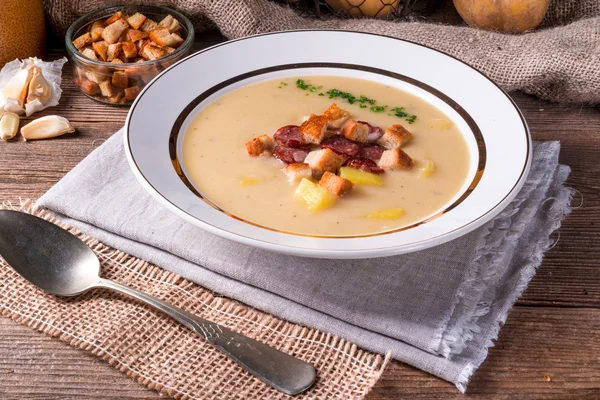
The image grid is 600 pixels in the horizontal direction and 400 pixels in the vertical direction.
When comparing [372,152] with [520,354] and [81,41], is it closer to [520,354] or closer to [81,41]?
[520,354]

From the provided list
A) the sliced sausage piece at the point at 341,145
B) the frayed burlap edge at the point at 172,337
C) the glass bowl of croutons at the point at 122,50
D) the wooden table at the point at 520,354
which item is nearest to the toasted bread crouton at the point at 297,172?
the sliced sausage piece at the point at 341,145

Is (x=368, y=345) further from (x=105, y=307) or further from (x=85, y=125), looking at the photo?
(x=85, y=125)

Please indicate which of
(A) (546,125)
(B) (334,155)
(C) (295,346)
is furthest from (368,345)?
(A) (546,125)

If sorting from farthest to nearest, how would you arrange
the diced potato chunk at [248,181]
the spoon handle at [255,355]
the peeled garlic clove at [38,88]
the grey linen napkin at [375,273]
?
the peeled garlic clove at [38,88], the diced potato chunk at [248,181], the grey linen napkin at [375,273], the spoon handle at [255,355]

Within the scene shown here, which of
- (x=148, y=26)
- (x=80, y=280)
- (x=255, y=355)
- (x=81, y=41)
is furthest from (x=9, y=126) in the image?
(x=255, y=355)

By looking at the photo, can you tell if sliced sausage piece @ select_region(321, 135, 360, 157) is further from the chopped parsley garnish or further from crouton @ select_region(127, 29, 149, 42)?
crouton @ select_region(127, 29, 149, 42)

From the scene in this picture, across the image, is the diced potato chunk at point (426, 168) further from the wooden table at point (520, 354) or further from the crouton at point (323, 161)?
the wooden table at point (520, 354)

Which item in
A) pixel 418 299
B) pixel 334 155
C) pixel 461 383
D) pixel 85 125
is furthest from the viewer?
pixel 85 125

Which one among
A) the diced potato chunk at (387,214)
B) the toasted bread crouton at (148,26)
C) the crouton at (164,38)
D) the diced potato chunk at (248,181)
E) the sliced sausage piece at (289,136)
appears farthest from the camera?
the toasted bread crouton at (148,26)
